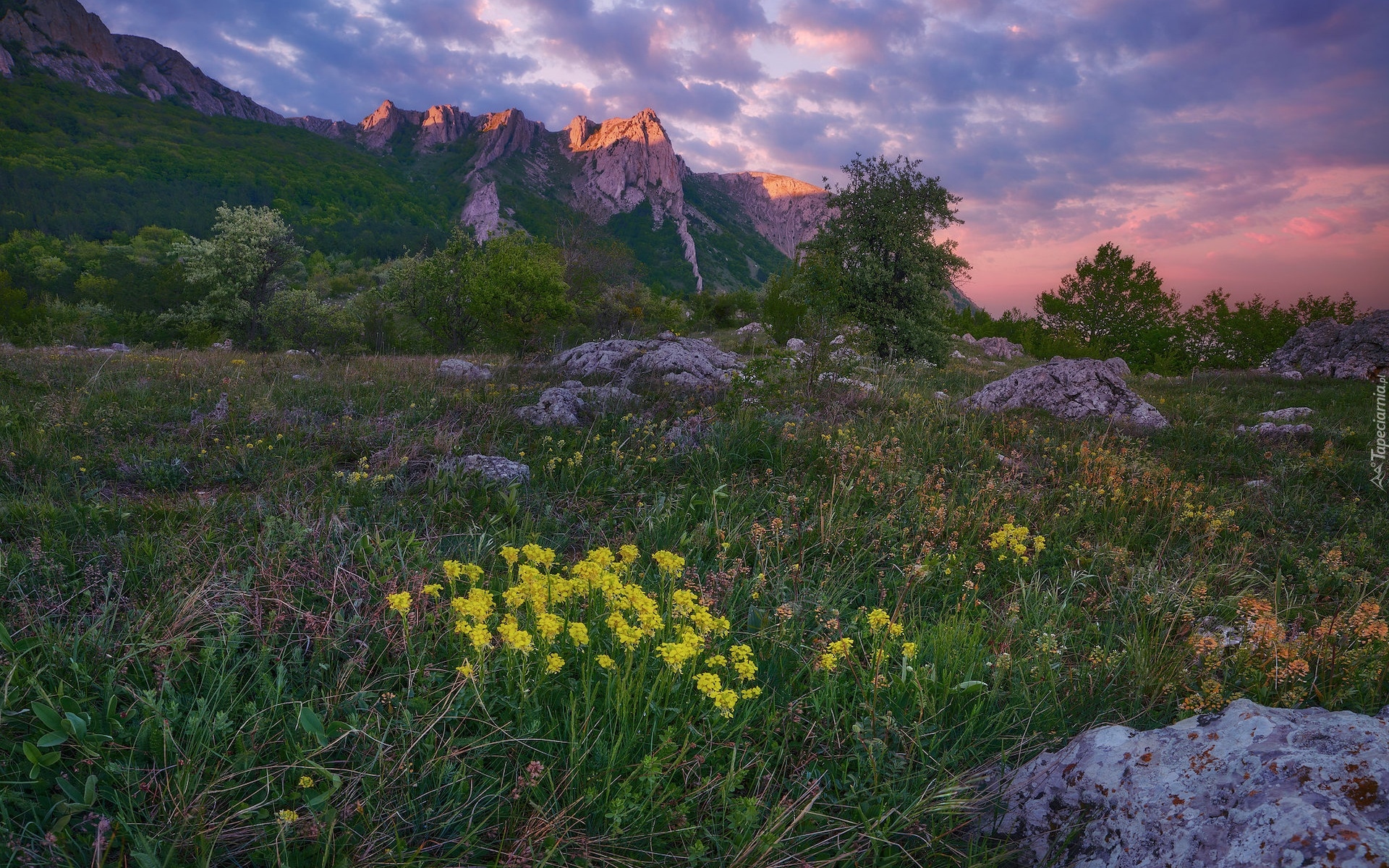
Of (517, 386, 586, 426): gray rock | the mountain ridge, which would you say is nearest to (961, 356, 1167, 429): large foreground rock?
(517, 386, 586, 426): gray rock

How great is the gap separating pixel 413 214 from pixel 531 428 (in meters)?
137

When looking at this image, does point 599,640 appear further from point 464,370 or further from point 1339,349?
point 1339,349

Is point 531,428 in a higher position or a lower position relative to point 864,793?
higher

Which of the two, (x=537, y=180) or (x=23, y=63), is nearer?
(x=23, y=63)

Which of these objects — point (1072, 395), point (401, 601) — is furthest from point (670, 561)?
point (1072, 395)

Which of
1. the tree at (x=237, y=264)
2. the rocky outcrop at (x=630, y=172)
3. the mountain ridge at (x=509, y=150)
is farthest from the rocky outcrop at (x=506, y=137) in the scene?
the tree at (x=237, y=264)

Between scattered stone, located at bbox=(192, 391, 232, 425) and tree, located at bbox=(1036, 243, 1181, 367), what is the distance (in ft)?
137

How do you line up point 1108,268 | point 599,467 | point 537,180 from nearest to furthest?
1. point 599,467
2. point 1108,268
3. point 537,180

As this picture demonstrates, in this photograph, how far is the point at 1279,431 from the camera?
30.1ft

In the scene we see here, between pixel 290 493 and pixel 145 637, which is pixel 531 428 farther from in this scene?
pixel 145 637

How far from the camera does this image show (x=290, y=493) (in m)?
4.75

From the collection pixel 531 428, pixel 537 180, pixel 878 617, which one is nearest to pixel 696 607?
pixel 878 617

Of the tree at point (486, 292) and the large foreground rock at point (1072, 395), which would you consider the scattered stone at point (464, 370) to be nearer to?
the tree at point (486, 292)

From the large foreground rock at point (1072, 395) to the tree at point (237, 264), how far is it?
107 feet
